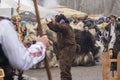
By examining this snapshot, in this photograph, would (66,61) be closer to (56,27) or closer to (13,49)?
(56,27)

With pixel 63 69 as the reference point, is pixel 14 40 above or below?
above

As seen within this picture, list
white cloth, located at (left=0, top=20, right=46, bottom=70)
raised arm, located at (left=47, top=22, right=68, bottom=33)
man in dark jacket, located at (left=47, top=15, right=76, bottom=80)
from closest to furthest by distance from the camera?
1. white cloth, located at (left=0, top=20, right=46, bottom=70)
2. raised arm, located at (left=47, top=22, right=68, bottom=33)
3. man in dark jacket, located at (left=47, top=15, right=76, bottom=80)

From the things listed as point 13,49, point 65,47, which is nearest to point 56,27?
point 65,47

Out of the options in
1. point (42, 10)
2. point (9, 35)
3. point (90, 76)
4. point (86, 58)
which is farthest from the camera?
point (42, 10)

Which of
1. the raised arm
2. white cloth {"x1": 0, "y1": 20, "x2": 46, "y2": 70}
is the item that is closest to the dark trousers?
the raised arm

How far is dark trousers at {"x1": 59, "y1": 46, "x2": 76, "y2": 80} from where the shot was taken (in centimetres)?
1121

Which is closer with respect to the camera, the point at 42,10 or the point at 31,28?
the point at 31,28

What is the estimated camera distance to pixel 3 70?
3785mm

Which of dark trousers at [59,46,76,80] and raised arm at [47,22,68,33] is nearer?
raised arm at [47,22,68,33]

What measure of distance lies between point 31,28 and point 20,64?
43.7ft

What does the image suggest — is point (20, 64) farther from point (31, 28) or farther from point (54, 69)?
point (31, 28)

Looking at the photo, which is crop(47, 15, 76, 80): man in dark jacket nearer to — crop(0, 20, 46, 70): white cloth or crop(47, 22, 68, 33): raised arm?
crop(47, 22, 68, 33): raised arm

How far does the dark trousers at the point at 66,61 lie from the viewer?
11211mm

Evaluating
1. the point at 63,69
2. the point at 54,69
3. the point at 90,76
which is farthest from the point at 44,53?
the point at 54,69
